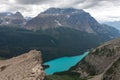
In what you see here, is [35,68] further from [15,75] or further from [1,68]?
[1,68]

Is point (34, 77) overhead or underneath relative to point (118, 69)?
overhead

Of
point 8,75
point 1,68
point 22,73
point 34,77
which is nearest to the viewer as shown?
point 34,77

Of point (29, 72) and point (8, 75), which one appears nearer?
point (29, 72)

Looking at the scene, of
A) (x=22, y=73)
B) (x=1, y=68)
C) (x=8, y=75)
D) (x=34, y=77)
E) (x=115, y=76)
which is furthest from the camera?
(x=115, y=76)

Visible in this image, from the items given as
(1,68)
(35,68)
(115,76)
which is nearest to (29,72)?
(35,68)

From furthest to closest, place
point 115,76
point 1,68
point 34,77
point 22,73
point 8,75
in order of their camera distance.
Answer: point 115,76, point 1,68, point 8,75, point 22,73, point 34,77

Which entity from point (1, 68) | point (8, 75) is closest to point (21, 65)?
point (8, 75)

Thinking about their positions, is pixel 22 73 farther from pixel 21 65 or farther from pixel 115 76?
pixel 115 76

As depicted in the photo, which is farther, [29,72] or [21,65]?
[21,65]

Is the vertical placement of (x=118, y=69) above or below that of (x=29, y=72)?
below
